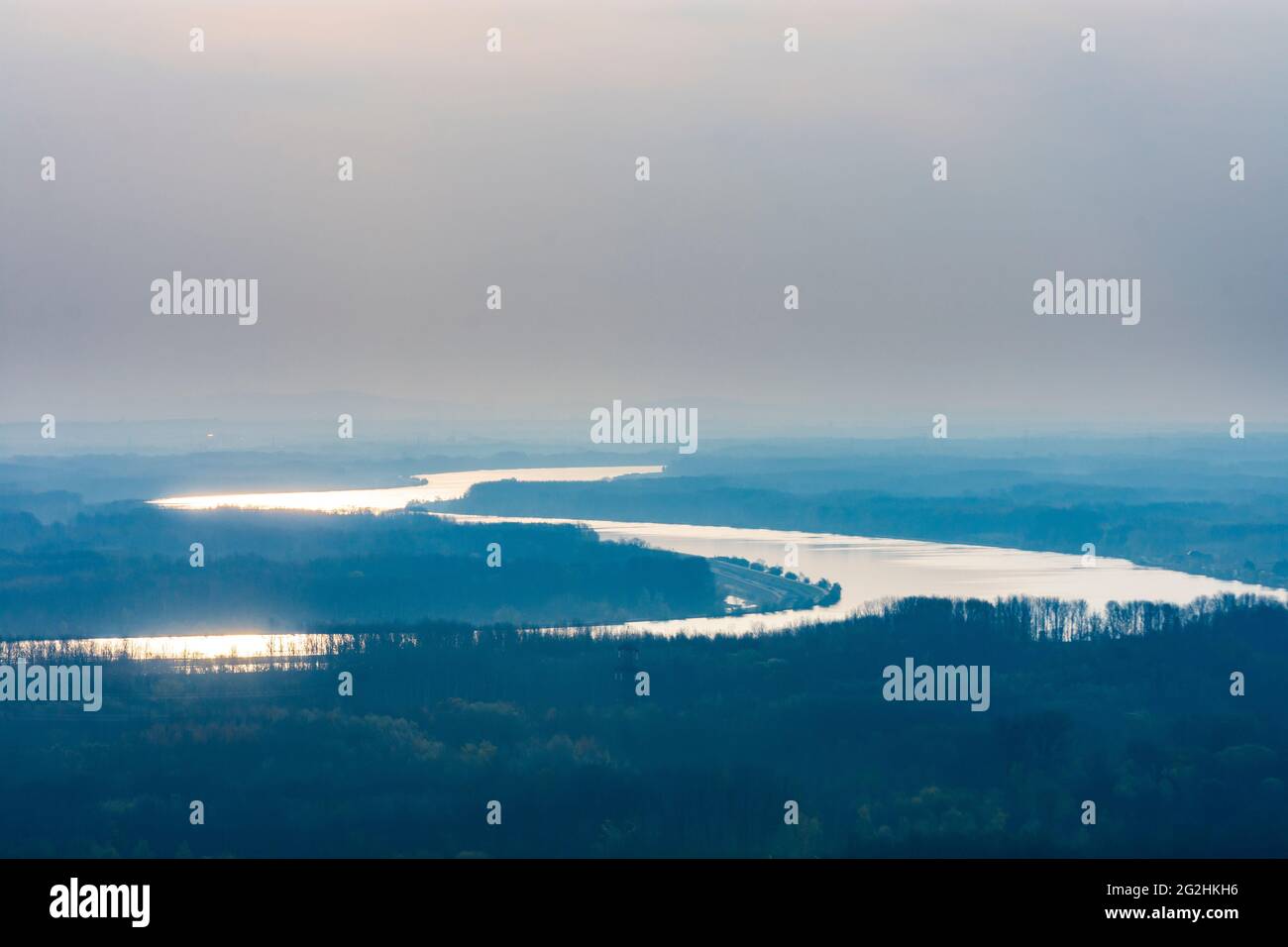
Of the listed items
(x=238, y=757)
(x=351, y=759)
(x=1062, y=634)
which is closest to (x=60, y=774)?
(x=238, y=757)

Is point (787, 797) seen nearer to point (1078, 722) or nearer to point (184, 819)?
point (1078, 722)

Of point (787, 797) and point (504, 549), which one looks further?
point (504, 549)
